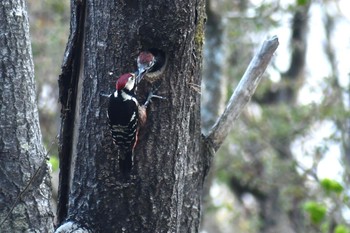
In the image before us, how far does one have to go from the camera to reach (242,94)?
4.73 metres

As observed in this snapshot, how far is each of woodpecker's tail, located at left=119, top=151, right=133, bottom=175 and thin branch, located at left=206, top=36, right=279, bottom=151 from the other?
0.63 m

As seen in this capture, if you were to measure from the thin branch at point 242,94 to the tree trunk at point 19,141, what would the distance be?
100 cm

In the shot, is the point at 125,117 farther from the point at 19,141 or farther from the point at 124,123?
the point at 19,141

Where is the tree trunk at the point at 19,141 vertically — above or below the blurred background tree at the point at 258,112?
below

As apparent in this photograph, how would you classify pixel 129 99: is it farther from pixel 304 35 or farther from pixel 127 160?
pixel 304 35

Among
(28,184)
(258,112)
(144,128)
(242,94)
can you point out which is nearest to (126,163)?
(144,128)

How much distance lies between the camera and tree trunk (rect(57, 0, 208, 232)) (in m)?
4.13

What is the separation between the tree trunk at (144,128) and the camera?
4.13 m

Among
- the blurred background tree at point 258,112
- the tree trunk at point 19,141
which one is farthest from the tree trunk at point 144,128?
the blurred background tree at point 258,112

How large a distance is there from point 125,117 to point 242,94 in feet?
2.71

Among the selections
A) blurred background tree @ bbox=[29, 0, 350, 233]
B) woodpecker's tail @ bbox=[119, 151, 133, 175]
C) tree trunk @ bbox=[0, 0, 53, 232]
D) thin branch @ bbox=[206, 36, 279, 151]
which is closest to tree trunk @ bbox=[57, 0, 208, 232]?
woodpecker's tail @ bbox=[119, 151, 133, 175]

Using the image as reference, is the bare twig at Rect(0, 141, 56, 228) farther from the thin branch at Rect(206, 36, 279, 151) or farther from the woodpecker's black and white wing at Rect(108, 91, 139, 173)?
the thin branch at Rect(206, 36, 279, 151)

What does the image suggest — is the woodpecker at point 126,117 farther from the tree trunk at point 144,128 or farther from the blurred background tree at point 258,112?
the blurred background tree at point 258,112

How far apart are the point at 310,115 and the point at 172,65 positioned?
8287 mm
